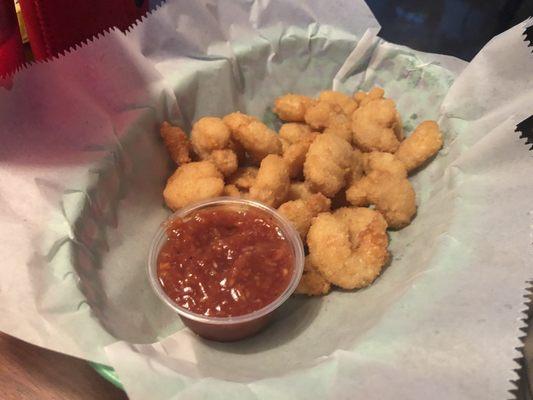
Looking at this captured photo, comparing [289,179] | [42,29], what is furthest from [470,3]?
[42,29]

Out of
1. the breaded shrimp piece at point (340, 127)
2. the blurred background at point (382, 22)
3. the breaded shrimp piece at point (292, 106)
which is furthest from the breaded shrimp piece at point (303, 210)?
the blurred background at point (382, 22)

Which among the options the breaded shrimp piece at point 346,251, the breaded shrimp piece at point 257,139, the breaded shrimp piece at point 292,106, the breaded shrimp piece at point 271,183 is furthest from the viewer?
the breaded shrimp piece at point 292,106

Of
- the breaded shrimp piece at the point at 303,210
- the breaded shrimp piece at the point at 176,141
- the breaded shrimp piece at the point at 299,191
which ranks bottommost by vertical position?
the breaded shrimp piece at the point at 299,191

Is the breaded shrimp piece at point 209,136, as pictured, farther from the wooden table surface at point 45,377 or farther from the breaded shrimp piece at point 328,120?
the wooden table surface at point 45,377

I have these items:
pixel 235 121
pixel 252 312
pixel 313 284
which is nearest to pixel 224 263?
pixel 252 312

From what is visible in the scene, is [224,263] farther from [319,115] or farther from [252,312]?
[319,115]

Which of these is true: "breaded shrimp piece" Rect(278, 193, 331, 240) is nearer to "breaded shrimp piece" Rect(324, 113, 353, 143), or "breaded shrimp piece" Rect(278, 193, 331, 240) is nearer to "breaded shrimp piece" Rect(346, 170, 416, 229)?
"breaded shrimp piece" Rect(346, 170, 416, 229)
